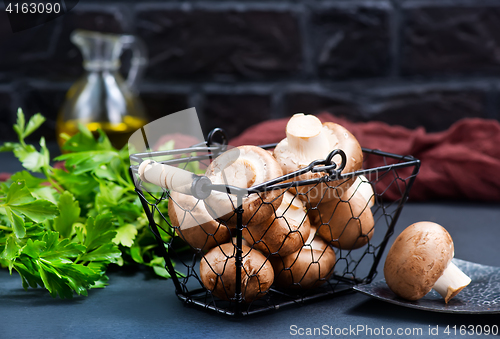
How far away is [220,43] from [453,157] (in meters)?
→ 0.80

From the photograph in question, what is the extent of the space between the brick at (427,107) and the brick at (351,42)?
0.30ft

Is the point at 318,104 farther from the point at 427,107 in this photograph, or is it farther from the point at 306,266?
the point at 306,266

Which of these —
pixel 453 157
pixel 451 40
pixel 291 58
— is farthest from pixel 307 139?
pixel 451 40

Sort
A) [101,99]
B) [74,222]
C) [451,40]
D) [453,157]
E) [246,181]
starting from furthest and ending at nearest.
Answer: [451,40] < [101,99] < [453,157] < [74,222] < [246,181]

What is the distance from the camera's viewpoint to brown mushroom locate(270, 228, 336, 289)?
521 mm

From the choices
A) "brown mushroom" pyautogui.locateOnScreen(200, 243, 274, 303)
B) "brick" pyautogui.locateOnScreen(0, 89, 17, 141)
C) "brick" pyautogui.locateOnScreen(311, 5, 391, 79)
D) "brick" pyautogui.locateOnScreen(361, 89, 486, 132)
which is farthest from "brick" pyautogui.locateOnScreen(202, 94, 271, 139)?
"brown mushroom" pyautogui.locateOnScreen(200, 243, 274, 303)

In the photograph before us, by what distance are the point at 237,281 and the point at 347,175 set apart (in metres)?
0.15

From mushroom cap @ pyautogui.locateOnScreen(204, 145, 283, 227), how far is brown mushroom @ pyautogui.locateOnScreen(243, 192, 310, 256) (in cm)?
2

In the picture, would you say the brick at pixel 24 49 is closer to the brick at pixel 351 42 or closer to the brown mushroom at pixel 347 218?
the brick at pixel 351 42

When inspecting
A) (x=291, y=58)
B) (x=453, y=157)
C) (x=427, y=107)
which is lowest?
(x=453, y=157)

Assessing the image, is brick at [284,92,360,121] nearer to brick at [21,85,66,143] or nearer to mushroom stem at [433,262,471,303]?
brick at [21,85,66,143]

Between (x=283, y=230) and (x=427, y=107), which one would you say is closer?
(x=283, y=230)

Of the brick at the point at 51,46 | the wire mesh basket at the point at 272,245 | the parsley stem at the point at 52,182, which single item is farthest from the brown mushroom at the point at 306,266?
the brick at the point at 51,46

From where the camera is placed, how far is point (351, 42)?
1.54 m
